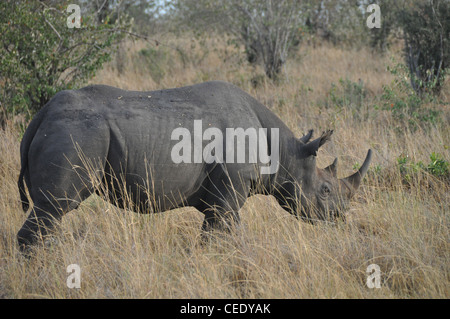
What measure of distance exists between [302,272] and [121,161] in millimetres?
1792

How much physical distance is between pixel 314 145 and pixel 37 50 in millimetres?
4898

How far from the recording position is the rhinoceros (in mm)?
4395

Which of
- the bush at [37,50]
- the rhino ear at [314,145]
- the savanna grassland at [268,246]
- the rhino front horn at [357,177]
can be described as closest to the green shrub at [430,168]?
the savanna grassland at [268,246]

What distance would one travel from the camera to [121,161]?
458 centimetres

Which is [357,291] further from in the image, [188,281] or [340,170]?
[340,170]

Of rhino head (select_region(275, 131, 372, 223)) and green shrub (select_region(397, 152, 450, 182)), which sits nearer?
rhino head (select_region(275, 131, 372, 223))

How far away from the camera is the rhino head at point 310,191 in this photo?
5.43 meters

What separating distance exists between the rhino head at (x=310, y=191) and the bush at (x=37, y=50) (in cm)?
420

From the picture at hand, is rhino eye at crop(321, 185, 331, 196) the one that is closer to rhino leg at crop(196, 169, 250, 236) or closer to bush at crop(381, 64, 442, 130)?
rhino leg at crop(196, 169, 250, 236)
